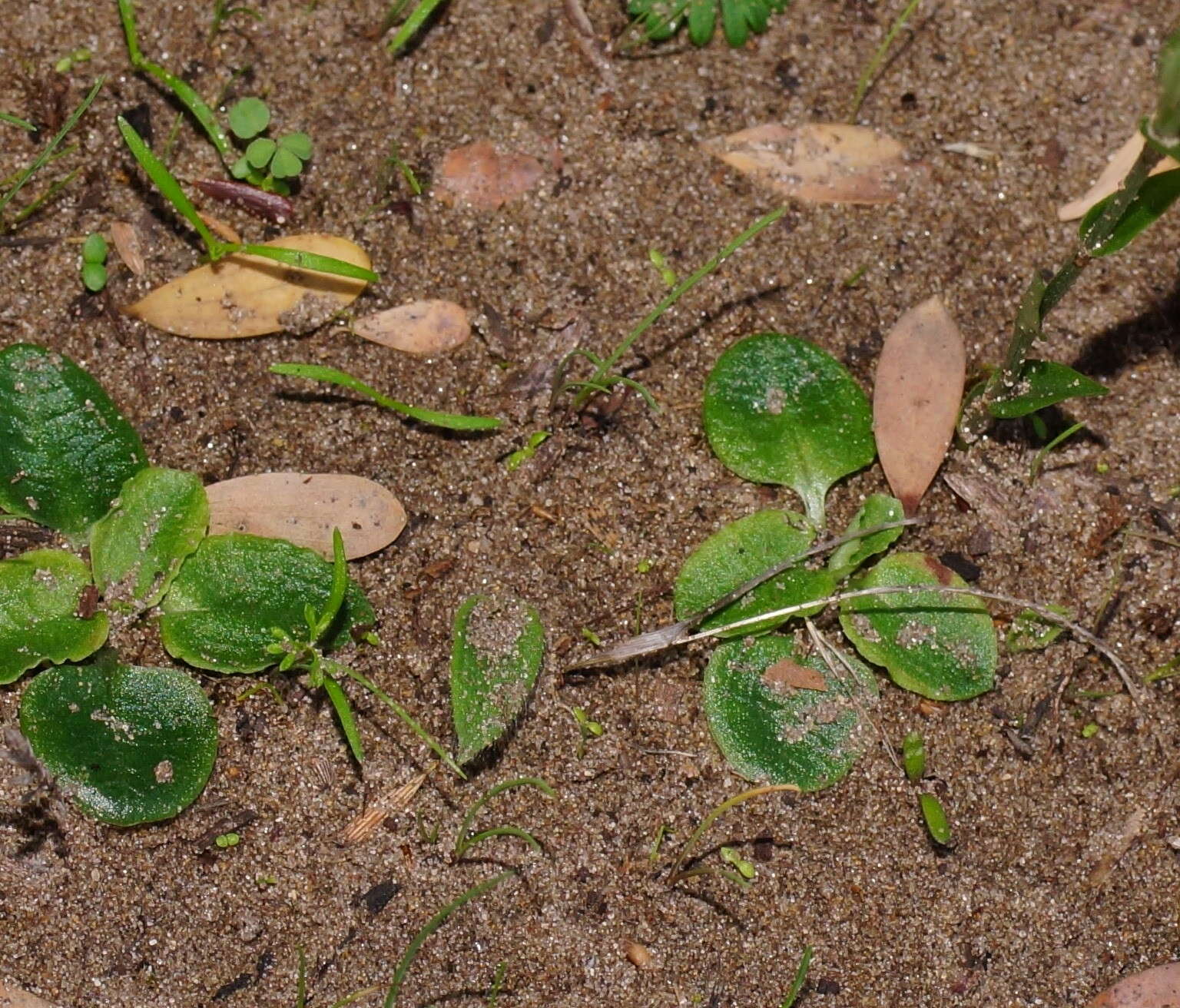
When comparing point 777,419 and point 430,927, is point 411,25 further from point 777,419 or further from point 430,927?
point 430,927

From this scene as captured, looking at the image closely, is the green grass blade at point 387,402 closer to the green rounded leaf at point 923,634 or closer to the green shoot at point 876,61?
the green rounded leaf at point 923,634

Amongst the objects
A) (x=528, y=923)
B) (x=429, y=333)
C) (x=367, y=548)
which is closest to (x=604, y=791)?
(x=528, y=923)

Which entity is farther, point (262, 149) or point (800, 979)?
point (262, 149)

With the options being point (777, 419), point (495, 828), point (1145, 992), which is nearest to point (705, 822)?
point (495, 828)

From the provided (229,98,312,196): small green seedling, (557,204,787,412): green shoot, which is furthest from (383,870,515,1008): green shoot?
(229,98,312,196): small green seedling

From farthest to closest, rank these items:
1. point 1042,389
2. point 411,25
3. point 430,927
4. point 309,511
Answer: point 411,25 → point 309,511 → point 1042,389 → point 430,927

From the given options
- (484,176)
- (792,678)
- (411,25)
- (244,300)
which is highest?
(411,25)
